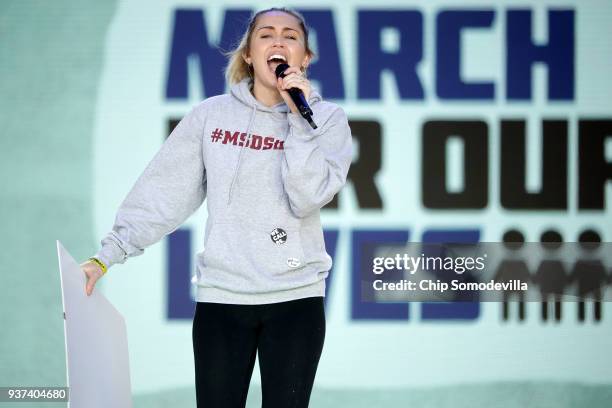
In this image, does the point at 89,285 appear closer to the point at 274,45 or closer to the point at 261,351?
the point at 261,351

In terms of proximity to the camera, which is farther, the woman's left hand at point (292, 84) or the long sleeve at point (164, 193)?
the long sleeve at point (164, 193)

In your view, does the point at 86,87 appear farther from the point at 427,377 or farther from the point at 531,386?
the point at 531,386

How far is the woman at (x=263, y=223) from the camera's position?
1950 mm

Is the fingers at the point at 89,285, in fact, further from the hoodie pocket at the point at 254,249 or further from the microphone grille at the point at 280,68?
the microphone grille at the point at 280,68

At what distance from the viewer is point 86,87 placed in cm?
392

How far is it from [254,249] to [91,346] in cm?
41

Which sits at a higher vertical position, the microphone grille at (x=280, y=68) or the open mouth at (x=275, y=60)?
the open mouth at (x=275, y=60)

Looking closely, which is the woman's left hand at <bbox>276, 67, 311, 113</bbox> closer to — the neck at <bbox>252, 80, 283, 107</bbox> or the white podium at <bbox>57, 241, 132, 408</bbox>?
the neck at <bbox>252, 80, 283, 107</bbox>

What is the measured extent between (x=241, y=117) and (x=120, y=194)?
6.22 feet

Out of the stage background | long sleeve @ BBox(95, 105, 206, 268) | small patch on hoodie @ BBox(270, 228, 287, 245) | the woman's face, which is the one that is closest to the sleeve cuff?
long sleeve @ BBox(95, 105, 206, 268)

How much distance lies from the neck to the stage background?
1.79 meters

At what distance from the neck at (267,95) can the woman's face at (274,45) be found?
0.4 inches

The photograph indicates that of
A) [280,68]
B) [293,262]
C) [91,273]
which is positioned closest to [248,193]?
[293,262]

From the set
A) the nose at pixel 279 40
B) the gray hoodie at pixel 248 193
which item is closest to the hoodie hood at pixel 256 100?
the gray hoodie at pixel 248 193
